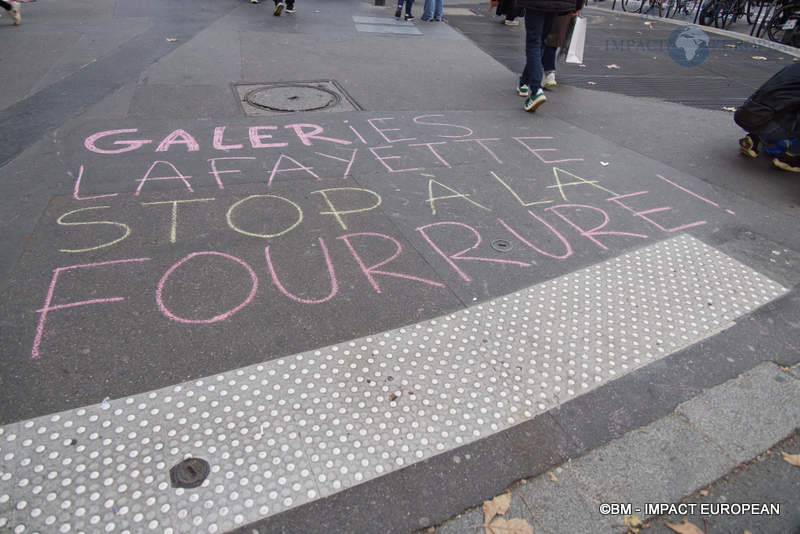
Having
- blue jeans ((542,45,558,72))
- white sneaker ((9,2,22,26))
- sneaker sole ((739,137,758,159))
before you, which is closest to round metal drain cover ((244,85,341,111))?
blue jeans ((542,45,558,72))

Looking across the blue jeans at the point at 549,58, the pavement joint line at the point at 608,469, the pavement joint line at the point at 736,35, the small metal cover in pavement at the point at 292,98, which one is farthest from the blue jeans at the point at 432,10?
the pavement joint line at the point at 608,469

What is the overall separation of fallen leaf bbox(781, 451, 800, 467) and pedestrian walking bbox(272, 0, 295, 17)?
11481 mm

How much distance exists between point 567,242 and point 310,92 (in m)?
4.23

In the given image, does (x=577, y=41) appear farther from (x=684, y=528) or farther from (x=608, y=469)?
(x=684, y=528)

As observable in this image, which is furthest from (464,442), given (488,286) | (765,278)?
(765,278)

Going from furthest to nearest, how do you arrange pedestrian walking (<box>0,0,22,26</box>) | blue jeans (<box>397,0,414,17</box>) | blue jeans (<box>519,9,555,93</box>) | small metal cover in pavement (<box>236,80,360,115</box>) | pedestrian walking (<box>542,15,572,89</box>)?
blue jeans (<box>397,0,414,17</box>), pedestrian walking (<box>0,0,22,26</box>), pedestrian walking (<box>542,15,572,89</box>), blue jeans (<box>519,9,555,93</box>), small metal cover in pavement (<box>236,80,360,115</box>)

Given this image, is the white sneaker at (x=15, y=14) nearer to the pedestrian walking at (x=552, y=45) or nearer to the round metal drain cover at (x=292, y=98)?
the round metal drain cover at (x=292, y=98)

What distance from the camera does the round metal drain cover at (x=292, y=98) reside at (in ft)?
19.1

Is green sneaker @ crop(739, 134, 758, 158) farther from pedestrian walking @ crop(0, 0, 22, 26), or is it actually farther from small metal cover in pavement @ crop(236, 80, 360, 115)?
pedestrian walking @ crop(0, 0, 22, 26)

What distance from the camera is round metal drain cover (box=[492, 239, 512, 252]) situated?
3502 millimetres

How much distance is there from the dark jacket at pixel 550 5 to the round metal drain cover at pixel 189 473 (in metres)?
6.08

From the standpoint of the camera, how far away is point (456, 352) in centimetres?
259

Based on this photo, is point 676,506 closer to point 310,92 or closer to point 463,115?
point 463,115

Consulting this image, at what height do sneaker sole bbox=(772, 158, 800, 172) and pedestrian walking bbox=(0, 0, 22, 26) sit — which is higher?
pedestrian walking bbox=(0, 0, 22, 26)
